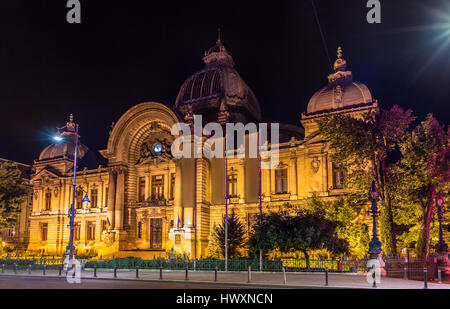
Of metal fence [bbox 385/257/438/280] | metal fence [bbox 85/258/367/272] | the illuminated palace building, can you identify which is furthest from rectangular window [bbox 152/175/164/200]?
metal fence [bbox 385/257/438/280]

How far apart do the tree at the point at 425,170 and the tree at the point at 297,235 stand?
5014mm

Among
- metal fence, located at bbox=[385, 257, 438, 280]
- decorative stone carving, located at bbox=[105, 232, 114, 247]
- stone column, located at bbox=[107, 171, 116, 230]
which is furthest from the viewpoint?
stone column, located at bbox=[107, 171, 116, 230]

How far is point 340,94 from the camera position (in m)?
38.8

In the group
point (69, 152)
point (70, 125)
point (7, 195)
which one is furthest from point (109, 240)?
point (70, 125)

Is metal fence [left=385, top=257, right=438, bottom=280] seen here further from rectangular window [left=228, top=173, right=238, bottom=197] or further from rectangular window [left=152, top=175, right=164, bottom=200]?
rectangular window [left=152, top=175, right=164, bottom=200]

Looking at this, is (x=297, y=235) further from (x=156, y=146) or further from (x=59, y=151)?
(x=59, y=151)

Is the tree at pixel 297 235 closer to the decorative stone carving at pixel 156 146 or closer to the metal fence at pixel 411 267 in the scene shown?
the metal fence at pixel 411 267

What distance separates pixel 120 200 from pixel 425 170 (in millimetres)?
31008

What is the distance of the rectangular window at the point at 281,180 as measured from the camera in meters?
40.8

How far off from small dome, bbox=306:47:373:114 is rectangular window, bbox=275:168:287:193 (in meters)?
6.19

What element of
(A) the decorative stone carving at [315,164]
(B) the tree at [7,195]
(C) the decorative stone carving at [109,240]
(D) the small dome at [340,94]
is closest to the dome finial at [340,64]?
(D) the small dome at [340,94]

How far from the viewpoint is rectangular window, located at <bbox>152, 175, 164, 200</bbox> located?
46188mm
